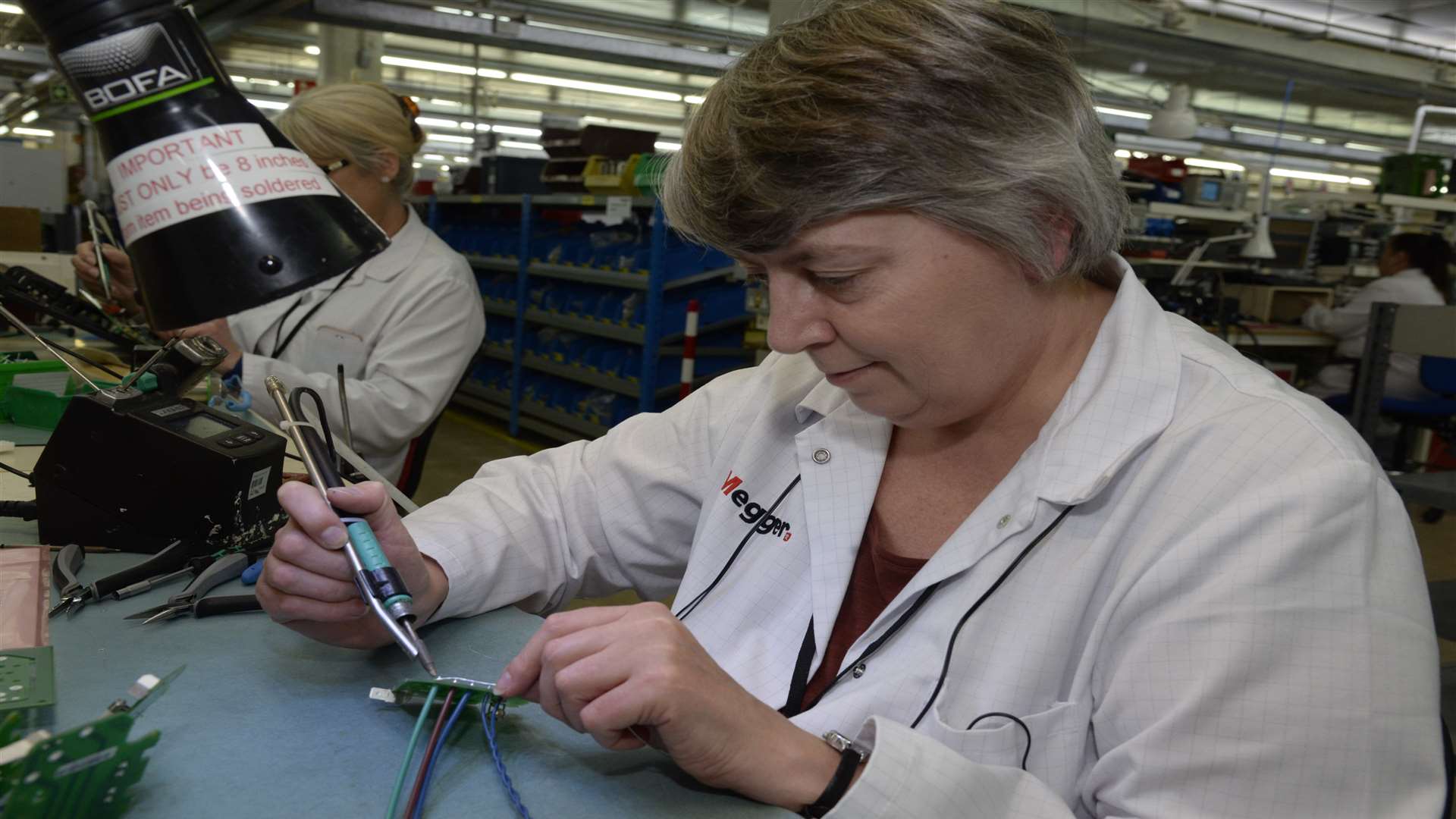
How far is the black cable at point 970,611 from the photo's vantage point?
87 cm

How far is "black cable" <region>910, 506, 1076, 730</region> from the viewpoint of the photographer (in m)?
0.87

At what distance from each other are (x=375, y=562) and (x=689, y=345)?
13.0 feet

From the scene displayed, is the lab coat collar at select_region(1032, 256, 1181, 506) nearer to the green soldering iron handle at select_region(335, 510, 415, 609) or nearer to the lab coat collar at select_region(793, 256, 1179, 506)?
the lab coat collar at select_region(793, 256, 1179, 506)

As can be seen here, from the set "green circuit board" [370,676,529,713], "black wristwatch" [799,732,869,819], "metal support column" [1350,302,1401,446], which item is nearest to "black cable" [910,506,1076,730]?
"black wristwatch" [799,732,869,819]

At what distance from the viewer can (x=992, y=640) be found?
88 centimetres

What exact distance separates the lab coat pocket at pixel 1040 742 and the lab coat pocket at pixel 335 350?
6.11 ft

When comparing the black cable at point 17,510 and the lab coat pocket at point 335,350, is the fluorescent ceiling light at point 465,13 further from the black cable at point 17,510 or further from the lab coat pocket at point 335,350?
the black cable at point 17,510

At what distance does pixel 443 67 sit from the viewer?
34.5 ft

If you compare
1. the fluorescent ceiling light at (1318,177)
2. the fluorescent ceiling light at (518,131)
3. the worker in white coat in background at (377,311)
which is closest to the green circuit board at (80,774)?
the worker in white coat in background at (377,311)

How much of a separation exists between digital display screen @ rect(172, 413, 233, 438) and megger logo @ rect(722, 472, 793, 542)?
59 centimetres

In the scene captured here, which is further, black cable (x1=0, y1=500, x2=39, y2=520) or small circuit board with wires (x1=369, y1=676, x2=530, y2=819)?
black cable (x1=0, y1=500, x2=39, y2=520)

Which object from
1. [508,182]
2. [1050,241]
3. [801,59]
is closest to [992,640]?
[1050,241]

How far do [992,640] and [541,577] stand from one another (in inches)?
20.5

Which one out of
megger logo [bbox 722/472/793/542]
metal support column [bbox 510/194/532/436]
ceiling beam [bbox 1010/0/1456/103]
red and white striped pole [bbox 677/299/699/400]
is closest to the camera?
megger logo [bbox 722/472/793/542]
